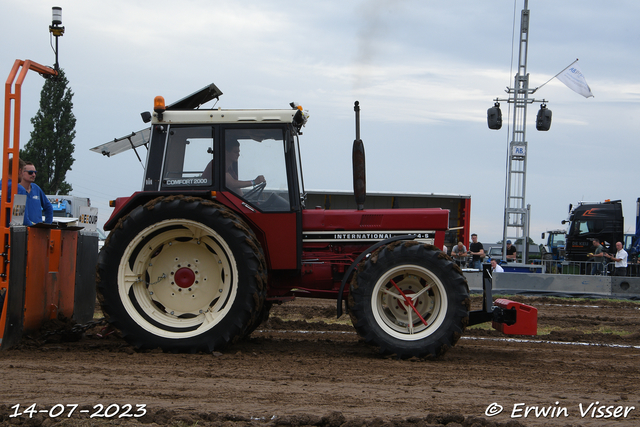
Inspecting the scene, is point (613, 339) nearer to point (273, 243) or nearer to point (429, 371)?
point (429, 371)

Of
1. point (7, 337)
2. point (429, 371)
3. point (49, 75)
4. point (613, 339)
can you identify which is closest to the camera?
point (429, 371)

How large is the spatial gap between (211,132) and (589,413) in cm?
395

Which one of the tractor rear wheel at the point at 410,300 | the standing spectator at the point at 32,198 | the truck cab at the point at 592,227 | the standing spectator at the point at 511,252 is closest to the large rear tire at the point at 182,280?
the tractor rear wheel at the point at 410,300

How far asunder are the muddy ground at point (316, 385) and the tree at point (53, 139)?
37.1 metres

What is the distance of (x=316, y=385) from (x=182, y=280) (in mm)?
1964

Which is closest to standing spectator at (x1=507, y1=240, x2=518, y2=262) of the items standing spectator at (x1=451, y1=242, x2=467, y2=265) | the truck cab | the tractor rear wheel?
standing spectator at (x1=451, y1=242, x2=467, y2=265)

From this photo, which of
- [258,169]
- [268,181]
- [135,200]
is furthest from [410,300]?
[135,200]

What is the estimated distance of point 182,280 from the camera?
5883mm

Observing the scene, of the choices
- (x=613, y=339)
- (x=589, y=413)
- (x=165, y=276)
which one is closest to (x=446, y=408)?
(x=589, y=413)

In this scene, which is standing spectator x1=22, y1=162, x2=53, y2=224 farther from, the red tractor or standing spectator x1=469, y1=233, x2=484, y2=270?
standing spectator x1=469, y1=233, x2=484, y2=270

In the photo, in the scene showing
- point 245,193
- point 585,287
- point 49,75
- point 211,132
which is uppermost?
point 49,75

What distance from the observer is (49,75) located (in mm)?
6395

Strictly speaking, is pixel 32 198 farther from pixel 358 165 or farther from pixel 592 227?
pixel 592 227

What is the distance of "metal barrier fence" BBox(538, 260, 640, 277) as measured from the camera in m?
16.8
